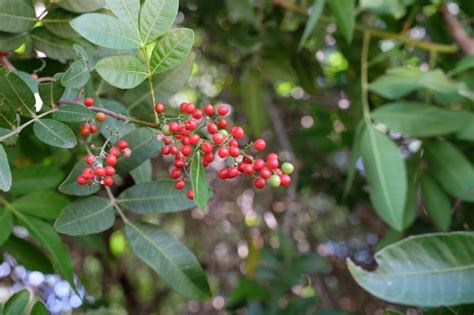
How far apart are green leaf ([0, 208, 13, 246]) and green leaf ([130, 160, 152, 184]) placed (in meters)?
0.19

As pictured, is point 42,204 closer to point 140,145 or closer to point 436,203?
point 140,145

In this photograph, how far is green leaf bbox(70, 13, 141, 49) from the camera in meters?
0.64

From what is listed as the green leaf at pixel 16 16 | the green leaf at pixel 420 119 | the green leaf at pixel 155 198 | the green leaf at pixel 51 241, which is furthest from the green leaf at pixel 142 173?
the green leaf at pixel 420 119

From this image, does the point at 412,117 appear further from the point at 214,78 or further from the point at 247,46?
the point at 214,78

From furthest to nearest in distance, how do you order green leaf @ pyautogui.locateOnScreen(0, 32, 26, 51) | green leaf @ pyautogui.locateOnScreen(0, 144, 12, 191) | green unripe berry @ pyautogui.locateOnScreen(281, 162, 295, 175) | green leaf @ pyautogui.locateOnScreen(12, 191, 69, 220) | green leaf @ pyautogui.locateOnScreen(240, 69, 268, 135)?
green leaf @ pyautogui.locateOnScreen(240, 69, 268, 135) < green leaf @ pyautogui.locateOnScreen(12, 191, 69, 220) < green leaf @ pyautogui.locateOnScreen(0, 32, 26, 51) < green unripe berry @ pyautogui.locateOnScreen(281, 162, 295, 175) < green leaf @ pyautogui.locateOnScreen(0, 144, 12, 191)

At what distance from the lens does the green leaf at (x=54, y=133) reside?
669mm

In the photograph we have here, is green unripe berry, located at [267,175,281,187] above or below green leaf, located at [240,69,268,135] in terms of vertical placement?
above

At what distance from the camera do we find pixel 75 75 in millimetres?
676

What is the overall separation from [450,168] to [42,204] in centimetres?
75

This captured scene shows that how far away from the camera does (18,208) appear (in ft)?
3.08

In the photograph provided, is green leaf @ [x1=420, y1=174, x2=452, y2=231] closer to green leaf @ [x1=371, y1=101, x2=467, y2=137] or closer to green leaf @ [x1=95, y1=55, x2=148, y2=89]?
green leaf @ [x1=371, y1=101, x2=467, y2=137]

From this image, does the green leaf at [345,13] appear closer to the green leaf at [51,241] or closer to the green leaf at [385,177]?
the green leaf at [385,177]

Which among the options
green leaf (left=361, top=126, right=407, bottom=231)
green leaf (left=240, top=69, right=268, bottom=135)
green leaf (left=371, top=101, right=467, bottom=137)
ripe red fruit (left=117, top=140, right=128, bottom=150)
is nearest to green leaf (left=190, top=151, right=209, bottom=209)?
ripe red fruit (left=117, top=140, right=128, bottom=150)

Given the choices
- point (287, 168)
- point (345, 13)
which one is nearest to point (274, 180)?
point (287, 168)
